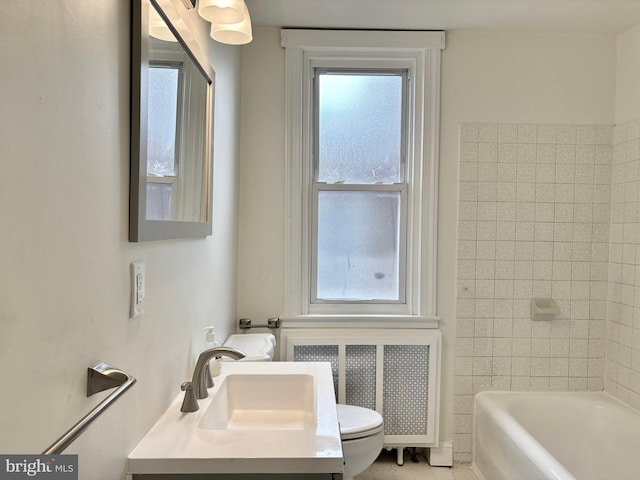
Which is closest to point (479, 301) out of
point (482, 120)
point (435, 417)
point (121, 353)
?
point (435, 417)

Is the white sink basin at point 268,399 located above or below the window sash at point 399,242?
below

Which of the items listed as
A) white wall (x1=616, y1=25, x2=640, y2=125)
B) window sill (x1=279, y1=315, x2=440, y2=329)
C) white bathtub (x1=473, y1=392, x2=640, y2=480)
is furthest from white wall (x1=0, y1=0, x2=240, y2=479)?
white wall (x1=616, y1=25, x2=640, y2=125)

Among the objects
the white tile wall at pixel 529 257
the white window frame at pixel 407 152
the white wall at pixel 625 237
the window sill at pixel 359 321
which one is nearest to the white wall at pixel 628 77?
the white wall at pixel 625 237

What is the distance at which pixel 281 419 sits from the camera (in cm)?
142

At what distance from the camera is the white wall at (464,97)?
2334 mm

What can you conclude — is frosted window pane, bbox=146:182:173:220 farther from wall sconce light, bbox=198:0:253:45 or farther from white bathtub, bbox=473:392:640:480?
white bathtub, bbox=473:392:640:480

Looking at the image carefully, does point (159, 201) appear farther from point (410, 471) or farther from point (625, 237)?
point (625, 237)

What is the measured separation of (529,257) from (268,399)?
1.60 metres

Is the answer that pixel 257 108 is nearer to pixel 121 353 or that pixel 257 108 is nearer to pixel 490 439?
pixel 121 353

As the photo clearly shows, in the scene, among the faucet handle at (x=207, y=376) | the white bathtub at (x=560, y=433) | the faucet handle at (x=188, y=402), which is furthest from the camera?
the white bathtub at (x=560, y=433)

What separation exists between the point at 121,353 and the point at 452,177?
1.89m

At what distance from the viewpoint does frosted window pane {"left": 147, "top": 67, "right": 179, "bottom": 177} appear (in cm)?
105

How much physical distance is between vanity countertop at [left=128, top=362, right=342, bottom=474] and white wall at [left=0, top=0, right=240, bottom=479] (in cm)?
5

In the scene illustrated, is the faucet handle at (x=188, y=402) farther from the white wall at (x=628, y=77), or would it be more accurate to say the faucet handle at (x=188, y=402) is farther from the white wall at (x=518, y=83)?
the white wall at (x=628, y=77)
